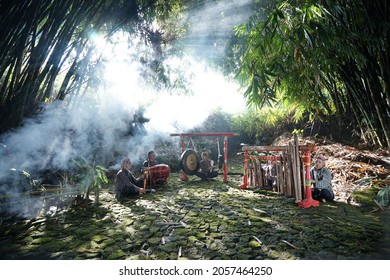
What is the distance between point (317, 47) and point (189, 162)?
18.5 feet

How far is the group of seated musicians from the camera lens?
5.47m

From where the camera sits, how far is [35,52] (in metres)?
4.76

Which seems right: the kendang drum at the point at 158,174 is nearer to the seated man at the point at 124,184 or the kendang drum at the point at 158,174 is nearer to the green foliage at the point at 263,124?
the seated man at the point at 124,184

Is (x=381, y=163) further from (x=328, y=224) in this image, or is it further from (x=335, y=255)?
(x=335, y=255)

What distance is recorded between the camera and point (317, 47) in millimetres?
3209

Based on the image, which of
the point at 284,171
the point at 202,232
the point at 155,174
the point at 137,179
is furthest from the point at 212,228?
the point at 137,179

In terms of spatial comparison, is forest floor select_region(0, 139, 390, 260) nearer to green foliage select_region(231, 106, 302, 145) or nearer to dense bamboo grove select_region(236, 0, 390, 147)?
dense bamboo grove select_region(236, 0, 390, 147)

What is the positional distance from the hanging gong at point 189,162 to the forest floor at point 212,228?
99.2 inches

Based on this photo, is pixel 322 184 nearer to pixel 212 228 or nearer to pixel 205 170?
pixel 212 228

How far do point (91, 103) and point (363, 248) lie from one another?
9.41 m

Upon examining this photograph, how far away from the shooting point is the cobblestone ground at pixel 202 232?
8.50ft

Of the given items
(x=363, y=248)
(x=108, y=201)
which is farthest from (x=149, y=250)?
(x=108, y=201)

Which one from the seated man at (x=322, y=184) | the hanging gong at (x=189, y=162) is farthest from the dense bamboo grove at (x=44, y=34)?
the seated man at (x=322, y=184)

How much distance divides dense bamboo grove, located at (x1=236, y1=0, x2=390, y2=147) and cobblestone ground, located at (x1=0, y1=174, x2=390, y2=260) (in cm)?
192
